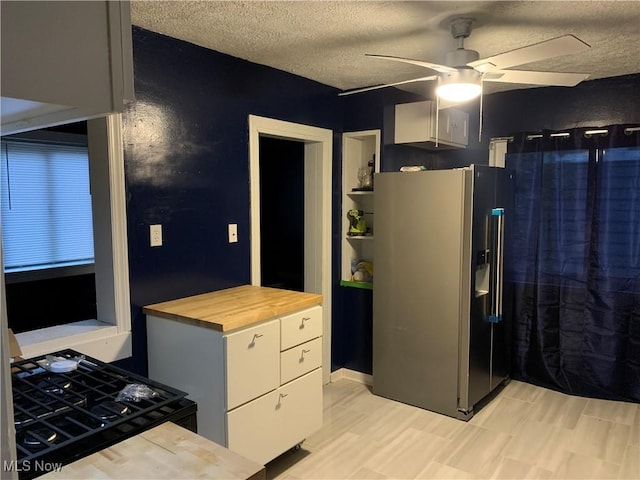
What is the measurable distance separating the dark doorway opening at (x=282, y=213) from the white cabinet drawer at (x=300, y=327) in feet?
5.42

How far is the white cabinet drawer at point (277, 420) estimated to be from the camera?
2.28 meters

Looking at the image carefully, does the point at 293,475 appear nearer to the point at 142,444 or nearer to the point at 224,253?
the point at 224,253

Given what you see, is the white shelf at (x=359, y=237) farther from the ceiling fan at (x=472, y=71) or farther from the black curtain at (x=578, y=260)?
the ceiling fan at (x=472, y=71)

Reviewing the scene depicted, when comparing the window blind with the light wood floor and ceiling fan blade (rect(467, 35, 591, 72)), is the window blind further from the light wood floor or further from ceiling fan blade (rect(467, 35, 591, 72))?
ceiling fan blade (rect(467, 35, 591, 72))

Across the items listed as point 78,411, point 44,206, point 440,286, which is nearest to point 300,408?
point 440,286

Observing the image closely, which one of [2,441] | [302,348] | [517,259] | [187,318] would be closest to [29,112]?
[2,441]

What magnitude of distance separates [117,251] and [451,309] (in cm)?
209

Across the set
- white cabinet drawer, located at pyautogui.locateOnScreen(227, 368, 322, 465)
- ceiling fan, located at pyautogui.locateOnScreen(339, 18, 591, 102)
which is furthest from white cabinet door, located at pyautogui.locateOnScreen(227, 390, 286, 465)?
ceiling fan, located at pyautogui.locateOnScreen(339, 18, 591, 102)

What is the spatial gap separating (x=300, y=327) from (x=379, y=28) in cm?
163

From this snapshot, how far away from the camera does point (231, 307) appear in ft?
8.00

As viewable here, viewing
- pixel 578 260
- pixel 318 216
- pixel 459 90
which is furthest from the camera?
pixel 318 216

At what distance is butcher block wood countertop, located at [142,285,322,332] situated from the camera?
2227 mm

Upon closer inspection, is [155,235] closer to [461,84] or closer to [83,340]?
[83,340]
